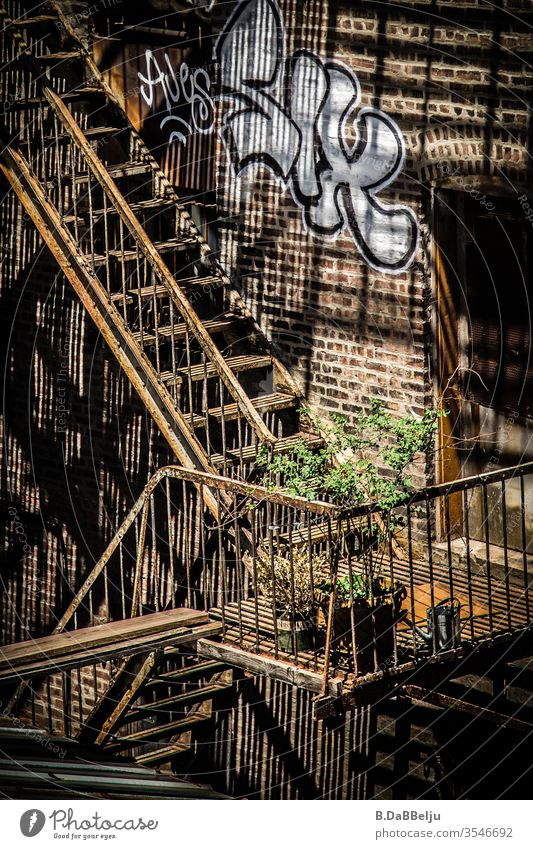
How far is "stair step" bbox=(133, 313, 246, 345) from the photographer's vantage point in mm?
10422

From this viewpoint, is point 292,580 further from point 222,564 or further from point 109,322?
point 109,322

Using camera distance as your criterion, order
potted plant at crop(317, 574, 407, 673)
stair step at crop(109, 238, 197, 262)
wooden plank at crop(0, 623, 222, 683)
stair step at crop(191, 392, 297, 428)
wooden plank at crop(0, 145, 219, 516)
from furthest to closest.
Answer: stair step at crop(109, 238, 197, 262), stair step at crop(191, 392, 297, 428), wooden plank at crop(0, 145, 219, 516), wooden plank at crop(0, 623, 222, 683), potted plant at crop(317, 574, 407, 673)

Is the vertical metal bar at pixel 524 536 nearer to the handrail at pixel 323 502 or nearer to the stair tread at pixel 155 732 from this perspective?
the handrail at pixel 323 502

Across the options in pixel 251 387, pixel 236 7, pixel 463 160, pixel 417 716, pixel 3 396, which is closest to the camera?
pixel 463 160

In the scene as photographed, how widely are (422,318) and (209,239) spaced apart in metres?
2.23

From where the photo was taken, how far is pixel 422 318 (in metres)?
9.75

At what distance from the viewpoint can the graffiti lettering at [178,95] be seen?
36.1 ft

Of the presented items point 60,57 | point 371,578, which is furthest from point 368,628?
point 60,57

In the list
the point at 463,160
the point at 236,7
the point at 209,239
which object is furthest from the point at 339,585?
the point at 236,7

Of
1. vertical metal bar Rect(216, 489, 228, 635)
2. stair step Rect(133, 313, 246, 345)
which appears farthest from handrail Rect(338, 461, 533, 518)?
stair step Rect(133, 313, 246, 345)

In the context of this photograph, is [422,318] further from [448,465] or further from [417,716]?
[417,716]

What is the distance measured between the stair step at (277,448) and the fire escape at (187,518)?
24 mm

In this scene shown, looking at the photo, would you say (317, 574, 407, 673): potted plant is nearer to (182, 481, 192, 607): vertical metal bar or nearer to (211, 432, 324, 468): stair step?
(182, 481, 192, 607): vertical metal bar

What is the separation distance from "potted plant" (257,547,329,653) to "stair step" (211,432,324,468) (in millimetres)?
1449
